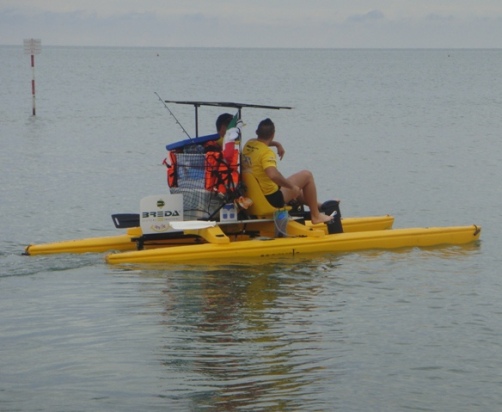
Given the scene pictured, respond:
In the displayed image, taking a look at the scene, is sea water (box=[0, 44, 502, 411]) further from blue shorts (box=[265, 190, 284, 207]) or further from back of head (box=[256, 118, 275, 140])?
back of head (box=[256, 118, 275, 140])

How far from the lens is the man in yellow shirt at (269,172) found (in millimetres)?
13250

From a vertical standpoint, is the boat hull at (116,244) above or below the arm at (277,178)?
below

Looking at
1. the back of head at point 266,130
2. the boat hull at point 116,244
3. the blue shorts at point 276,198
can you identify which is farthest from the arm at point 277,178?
the boat hull at point 116,244

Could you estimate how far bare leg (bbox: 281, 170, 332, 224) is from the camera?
13594 mm

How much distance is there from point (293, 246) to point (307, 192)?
0.65 metres

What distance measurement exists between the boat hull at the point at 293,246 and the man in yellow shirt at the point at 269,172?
0.49 meters

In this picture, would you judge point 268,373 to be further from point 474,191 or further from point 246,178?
point 474,191

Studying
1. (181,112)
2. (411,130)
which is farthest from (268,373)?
(181,112)

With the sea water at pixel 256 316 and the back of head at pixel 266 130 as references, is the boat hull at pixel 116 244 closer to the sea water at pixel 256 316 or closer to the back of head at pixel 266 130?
the sea water at pixel 256 316

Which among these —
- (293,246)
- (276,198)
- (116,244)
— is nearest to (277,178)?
(276,198)

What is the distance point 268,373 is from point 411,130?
27.4 m

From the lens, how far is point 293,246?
1355cm

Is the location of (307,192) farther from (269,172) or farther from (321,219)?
(269,172)

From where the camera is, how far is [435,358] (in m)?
10.1
